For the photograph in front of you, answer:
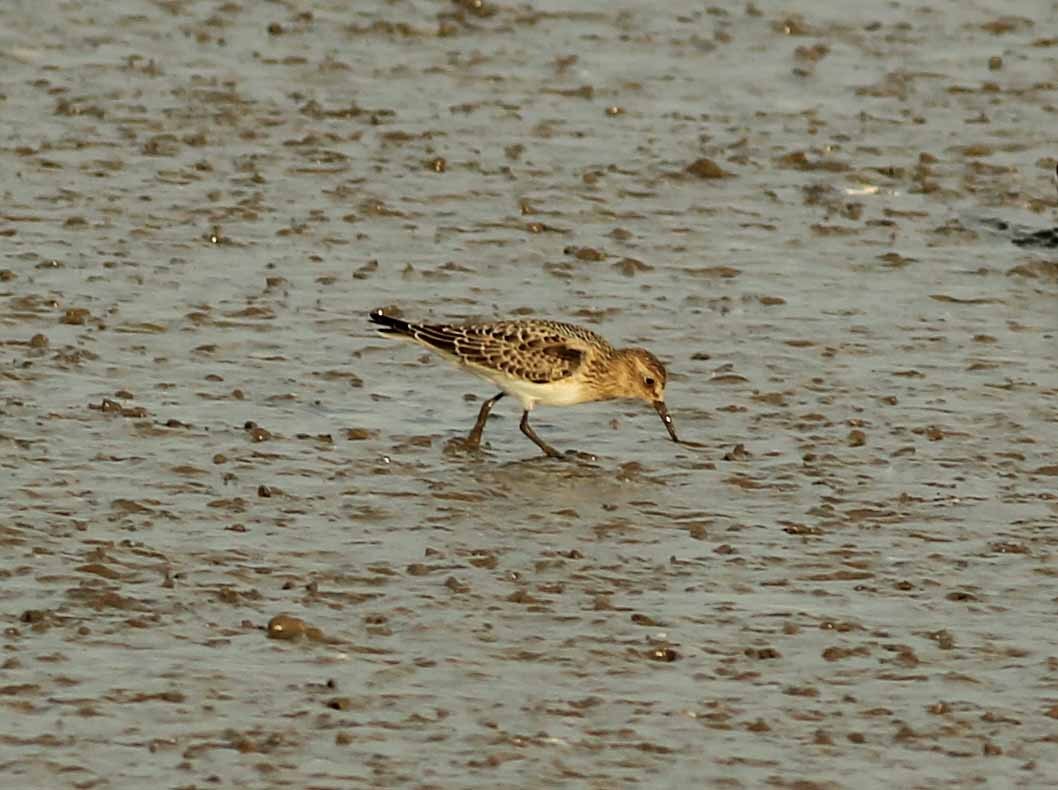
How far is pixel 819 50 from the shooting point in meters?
24.3

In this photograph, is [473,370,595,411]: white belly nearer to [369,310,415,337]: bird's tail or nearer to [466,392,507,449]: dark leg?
[466,392,507,449]: dark leg

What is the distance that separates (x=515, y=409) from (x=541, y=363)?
1.39 meters

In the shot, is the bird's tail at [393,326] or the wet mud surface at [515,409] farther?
the bird's tail at [393,326]

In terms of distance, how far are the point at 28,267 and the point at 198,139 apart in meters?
3.67

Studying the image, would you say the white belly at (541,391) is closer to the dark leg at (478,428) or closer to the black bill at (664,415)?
the dark leg at (478,428)

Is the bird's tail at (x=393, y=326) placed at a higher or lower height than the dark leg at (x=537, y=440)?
higher

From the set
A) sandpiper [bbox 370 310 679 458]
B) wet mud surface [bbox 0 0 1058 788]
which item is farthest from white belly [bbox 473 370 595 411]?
wet mud surface [bbox 0 0 1058 788]

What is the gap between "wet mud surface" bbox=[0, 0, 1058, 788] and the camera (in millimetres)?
10359

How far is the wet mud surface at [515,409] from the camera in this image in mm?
10359

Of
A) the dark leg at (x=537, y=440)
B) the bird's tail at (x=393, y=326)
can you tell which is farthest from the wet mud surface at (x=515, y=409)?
the bird's tail at (x=393, y=326)

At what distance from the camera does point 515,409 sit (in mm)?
15602

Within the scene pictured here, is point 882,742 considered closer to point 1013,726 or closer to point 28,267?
point 1013,726

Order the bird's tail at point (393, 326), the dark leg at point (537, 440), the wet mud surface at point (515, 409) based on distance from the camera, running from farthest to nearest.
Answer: the bird's tail at point (393, 326)
the dark leg at point (537, 440)
the wet mud surface at point (515, 409)

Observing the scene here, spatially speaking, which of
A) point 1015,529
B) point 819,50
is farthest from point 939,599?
point 819,50
